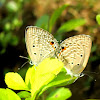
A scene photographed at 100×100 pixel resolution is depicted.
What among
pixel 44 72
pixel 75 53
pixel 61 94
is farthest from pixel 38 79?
pixel 75 53

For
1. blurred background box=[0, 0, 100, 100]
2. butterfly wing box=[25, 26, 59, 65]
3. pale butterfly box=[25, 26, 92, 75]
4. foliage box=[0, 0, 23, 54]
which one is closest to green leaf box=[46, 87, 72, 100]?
pale butterfly box=[25, 26, 92, 75]

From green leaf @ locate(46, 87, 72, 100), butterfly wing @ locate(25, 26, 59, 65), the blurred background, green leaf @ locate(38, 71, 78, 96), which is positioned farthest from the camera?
the blurred background

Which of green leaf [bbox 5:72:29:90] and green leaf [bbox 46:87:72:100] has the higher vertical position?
green leaf [bbox 5:72:29:90]

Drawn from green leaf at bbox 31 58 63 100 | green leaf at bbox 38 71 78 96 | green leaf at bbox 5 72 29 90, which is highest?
green leaf at bbox 31 58 63 100

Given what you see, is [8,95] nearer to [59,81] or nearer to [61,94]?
[59,81]

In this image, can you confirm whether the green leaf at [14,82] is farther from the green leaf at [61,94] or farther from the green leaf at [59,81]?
the green leaf at [61,94]

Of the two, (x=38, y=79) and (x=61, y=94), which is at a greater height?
(x=38, y=79)

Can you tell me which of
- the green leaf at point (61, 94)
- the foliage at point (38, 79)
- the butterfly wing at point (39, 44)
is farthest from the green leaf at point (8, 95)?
the butterfly wing at point (39, 44)

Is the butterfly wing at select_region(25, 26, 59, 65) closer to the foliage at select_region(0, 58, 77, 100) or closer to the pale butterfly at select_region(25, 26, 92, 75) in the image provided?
the pale butterfly at select_region(25, 26, 92, 75)
